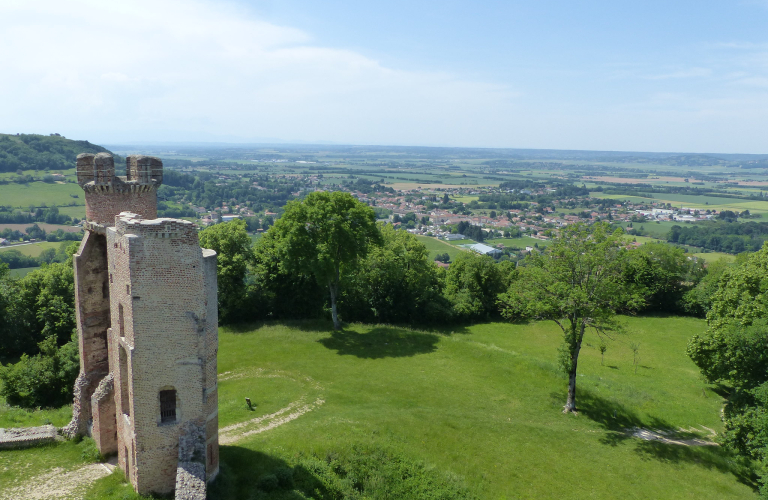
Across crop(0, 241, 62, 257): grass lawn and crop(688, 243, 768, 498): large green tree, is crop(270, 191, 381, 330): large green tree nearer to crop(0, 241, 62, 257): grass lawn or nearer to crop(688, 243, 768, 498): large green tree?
crop(688, 243, 768, 498): large green tree

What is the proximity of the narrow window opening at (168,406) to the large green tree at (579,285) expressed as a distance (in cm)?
1835

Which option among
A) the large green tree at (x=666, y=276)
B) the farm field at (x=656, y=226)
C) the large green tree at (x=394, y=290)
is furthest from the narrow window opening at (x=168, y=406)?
the farm field at (x=656, y=226)

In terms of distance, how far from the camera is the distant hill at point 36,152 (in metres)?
117

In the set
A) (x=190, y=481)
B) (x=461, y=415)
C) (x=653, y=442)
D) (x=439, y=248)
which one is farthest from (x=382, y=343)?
(x=439, y=248)

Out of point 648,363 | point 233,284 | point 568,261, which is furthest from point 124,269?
point 648,363

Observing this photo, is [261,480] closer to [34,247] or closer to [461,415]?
[461,415]

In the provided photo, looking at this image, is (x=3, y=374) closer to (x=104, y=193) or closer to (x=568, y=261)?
(x=104, y=193)

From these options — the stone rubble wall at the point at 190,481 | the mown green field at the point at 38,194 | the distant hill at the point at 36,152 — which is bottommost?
the stone rubble wall at the point at 190,481

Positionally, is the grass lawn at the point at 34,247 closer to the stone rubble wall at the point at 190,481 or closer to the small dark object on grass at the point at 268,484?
the stone rubble wall at the point at 190,481

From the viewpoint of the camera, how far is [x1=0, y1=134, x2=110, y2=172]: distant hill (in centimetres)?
11662

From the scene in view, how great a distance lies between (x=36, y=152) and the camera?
400ft

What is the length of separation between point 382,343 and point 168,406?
21913 millimetres

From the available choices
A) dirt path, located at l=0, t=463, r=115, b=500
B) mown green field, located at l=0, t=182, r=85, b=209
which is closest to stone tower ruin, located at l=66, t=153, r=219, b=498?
dirt path, located at l=0, t=463, r=115, b=500

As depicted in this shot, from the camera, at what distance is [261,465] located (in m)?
17.9
